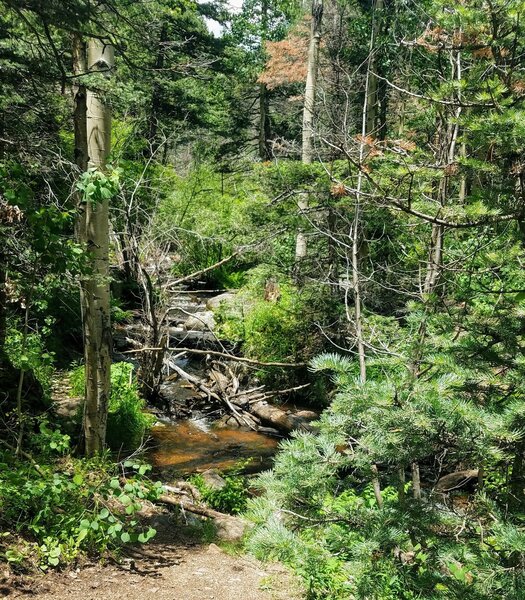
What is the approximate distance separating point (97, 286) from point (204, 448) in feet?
13.0

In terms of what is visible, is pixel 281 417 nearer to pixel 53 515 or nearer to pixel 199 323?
pixel 199 323

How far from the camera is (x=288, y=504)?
276cm

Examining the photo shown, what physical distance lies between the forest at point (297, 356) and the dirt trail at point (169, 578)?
99 millimetres

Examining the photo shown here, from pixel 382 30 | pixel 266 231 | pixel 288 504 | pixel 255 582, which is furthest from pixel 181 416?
pixel 382 30

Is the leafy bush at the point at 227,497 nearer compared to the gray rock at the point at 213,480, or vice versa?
the leafy bush at the point at 227,497

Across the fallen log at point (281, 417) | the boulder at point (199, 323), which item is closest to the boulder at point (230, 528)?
the fallen log at point (281, 417)

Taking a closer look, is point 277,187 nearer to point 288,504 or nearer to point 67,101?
point 67,101

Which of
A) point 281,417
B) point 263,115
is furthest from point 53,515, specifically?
point 263,115

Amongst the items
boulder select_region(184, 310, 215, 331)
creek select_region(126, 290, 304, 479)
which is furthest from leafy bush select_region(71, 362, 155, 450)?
boulder select_region(184, 310, 215, 331)

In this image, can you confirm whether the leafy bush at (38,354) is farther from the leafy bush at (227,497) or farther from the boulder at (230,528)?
the boulder at (230,528)

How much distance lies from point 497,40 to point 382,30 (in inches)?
480

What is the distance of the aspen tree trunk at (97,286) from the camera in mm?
4648

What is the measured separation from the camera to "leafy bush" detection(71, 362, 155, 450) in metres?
6.80

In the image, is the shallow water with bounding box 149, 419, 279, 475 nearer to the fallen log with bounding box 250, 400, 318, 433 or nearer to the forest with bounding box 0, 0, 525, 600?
the forest with bounding box 0, 0, 525, 600
